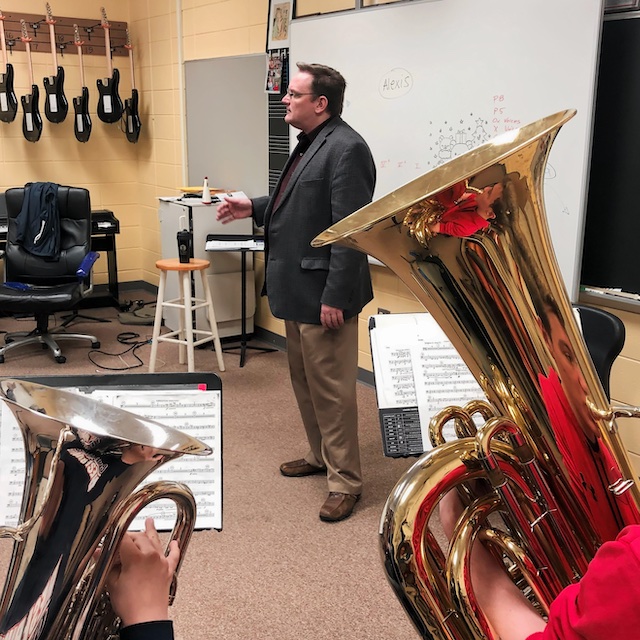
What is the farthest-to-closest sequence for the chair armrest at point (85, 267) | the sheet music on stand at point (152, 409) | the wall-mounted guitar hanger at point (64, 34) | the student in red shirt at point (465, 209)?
1. the wall-mounted guitar hanger at point (64, 34)
2. the chair armrest at point (85, 267)
3. the sheet music on stand at point (152, 409)
4. the student in red shirt at point (465, 209)

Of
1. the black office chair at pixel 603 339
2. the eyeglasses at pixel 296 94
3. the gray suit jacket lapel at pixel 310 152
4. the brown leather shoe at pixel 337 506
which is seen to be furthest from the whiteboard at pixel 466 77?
the brown leather shoe at pixel 337 506

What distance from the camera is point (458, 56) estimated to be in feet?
10.1

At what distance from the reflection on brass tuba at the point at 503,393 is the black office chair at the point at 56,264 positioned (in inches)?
150

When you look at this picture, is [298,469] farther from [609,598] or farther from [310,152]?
[609,598]

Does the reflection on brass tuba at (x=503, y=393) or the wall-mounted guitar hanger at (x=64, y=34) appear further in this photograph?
the wall-mounted guitar hanger at (x=64, y=34)

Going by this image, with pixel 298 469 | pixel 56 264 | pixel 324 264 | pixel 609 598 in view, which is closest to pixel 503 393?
pixel 609 598

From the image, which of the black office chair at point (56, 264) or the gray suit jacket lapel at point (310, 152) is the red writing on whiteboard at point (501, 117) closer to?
the gray suit jacket lapel at point (310, 152)

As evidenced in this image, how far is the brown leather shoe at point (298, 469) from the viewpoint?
3059 millimetres

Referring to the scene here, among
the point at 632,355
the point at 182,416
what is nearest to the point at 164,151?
the point at 632,355

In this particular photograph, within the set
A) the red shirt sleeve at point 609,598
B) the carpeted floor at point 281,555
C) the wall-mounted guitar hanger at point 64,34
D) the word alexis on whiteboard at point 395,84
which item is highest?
the wall-mounted guitar hanger at point 64,34

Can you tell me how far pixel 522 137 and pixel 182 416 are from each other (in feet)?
2.83

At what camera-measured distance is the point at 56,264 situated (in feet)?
15.2

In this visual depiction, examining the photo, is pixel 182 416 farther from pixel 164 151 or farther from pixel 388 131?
pixel 164 151

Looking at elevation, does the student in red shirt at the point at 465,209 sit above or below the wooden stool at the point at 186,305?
above
